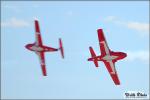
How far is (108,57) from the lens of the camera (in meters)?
116

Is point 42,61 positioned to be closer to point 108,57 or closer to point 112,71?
point 112,71

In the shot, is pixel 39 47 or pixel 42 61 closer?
pixel 39 47

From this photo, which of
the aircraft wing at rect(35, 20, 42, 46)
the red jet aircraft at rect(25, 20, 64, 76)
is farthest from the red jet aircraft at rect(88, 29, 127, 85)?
the aircraft wing at rect(35, 20, 42, 46)

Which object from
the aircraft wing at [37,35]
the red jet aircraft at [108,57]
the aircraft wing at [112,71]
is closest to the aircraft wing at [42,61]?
the aircraft wing at [37,35]

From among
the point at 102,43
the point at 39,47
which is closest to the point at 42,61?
the point at 39,47

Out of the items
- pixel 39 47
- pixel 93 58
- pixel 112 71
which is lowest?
pixel 112 71

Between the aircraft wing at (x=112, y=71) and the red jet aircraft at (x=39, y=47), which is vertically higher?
the red jet aircraft at (x=39, y=47)

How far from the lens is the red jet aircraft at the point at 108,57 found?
114 m

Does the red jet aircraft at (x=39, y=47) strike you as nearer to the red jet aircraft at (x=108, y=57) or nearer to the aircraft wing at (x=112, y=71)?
the red jet aircraft at (x=108, y=57)

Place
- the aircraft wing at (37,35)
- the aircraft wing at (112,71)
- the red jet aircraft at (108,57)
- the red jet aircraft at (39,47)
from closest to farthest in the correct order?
the red jet aircraft at (108,57), the aircraft wing at (112,71), the red jet aircraft at (39,47), the aircraft wing at (37,35)

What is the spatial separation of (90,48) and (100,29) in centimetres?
1056

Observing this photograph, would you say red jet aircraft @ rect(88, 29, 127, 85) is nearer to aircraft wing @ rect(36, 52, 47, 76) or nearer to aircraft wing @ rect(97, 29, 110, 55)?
aircraft wing @ rect(97, 29, 110, 55)

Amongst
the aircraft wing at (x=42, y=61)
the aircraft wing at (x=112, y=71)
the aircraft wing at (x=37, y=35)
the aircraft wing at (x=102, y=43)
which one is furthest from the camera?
the aircraft wing at (x=42, y=61)

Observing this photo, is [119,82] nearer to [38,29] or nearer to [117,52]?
[117,52]
